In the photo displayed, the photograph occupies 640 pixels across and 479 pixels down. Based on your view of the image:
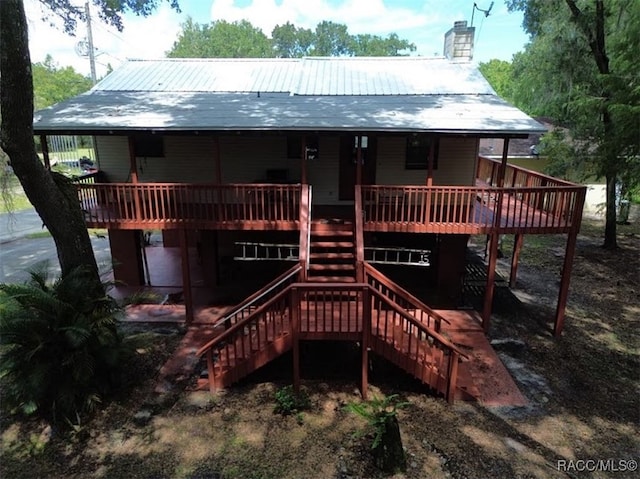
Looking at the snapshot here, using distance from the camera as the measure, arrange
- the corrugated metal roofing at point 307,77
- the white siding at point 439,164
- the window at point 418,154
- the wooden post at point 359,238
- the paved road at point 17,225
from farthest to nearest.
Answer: the paved road at point 17,225
the corrugated metal roofing at point 307,77
the window at point 418,154
the white siding at point 439,164
the wooden post at point 359,238

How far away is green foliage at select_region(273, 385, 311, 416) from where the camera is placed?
667 centimetres

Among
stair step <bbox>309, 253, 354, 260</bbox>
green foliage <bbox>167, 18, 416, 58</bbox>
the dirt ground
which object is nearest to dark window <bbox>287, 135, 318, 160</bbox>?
stair step <bbox>309, 253, 354, 260</bbox>

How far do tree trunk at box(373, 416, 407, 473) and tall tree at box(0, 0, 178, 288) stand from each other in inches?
211

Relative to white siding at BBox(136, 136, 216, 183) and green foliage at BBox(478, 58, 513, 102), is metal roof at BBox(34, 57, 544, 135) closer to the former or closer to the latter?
white siding at BBox(136, 136, 216, 183)

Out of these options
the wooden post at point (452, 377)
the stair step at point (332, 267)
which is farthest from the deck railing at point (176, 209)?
the wooden post at point (452, 377)

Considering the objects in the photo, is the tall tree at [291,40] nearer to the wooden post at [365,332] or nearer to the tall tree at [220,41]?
the tall tree at [220,41]

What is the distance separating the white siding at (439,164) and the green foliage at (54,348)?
749 cm

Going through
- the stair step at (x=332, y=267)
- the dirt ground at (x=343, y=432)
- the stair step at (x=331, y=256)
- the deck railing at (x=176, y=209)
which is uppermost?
the deck railing at (x=176, y=209)

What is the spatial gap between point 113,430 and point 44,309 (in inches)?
85.7

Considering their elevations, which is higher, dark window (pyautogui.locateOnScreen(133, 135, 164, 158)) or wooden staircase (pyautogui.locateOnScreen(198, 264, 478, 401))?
dark window (pyautogui.locateOnScreen(133, 135, 164, 158))

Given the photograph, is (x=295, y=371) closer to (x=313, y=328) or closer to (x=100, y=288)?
(x=313, y=328)

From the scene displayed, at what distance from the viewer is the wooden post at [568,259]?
28.4 feet

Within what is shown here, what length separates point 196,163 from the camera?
11484 mm

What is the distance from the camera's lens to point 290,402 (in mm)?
6734
